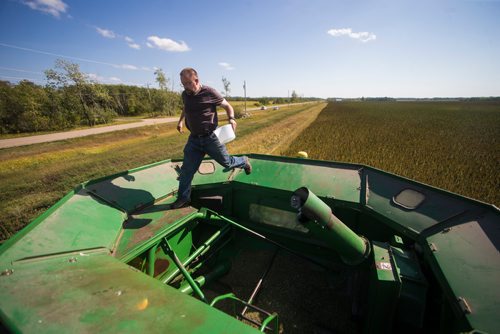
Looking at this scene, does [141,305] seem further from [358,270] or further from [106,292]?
[358,270]

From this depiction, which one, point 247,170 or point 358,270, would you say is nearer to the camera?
point 358,270

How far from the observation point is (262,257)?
349 cm

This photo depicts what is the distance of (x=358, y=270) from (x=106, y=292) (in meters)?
2.48

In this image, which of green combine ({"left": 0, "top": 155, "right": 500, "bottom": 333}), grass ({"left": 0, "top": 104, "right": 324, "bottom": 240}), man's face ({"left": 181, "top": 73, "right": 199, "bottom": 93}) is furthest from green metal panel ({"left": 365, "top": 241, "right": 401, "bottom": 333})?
grass ({"left": 0, "top": 104, "right": 324, "bottom": 240})

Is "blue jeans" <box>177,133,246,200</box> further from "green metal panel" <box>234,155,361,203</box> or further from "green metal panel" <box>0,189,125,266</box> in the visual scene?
"green metal panel" <box>0,189,125,266</box>

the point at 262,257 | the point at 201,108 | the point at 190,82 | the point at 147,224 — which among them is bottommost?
the point at 262,257

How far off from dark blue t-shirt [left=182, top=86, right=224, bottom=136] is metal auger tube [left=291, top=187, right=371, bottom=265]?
1456 millimetres

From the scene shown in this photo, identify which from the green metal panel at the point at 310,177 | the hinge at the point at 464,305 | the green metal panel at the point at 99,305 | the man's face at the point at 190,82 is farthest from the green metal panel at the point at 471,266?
the man's face at the point at 190,82

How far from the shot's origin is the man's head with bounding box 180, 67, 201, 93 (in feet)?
8.14

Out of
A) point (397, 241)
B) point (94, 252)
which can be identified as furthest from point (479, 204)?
point (94, 252)

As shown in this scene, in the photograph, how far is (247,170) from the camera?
10.6 feet

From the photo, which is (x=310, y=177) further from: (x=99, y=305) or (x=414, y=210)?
(x=99, y=305)

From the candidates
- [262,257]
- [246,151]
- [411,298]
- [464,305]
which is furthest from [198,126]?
[246,151]

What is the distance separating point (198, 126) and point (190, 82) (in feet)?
1.63
